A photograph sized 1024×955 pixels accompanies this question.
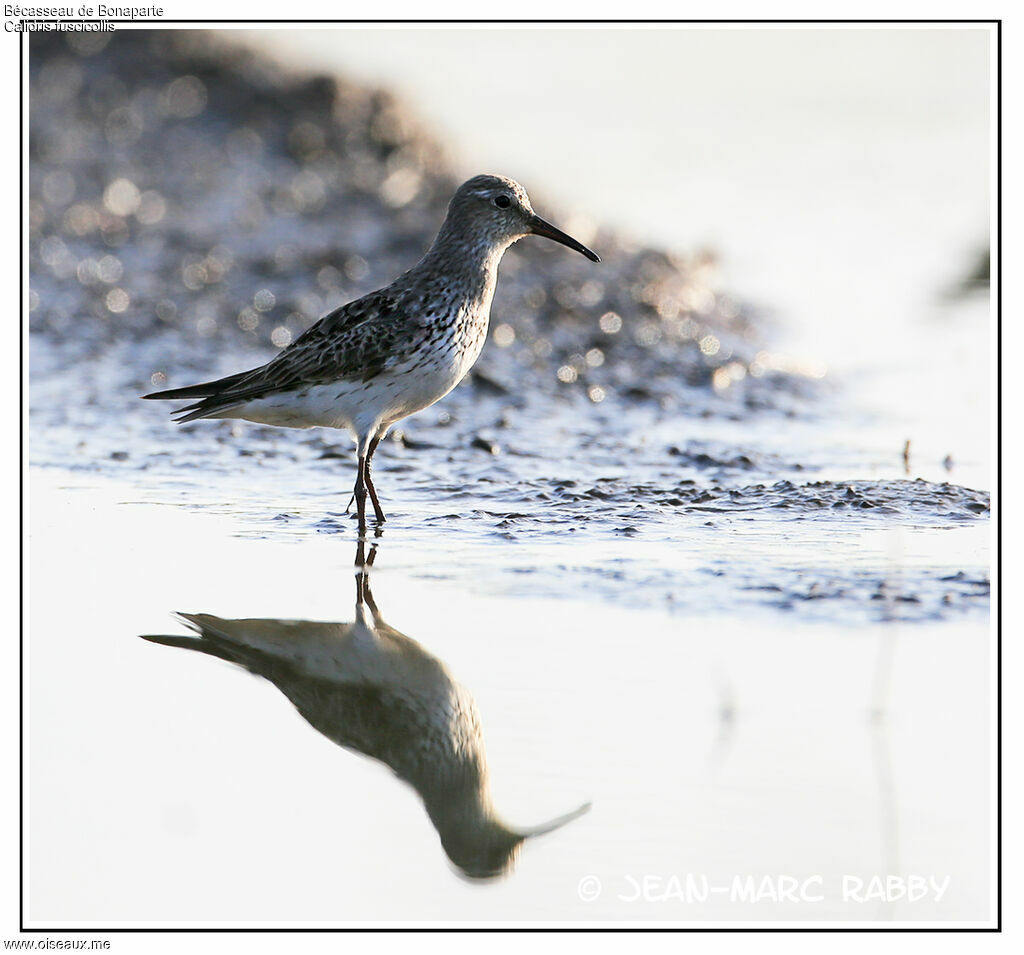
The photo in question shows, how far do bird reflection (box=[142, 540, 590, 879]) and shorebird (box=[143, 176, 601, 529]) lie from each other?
1.77 metres

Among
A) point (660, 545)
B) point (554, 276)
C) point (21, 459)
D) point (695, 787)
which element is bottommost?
point (695, 787)

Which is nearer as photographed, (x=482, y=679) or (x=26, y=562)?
(x=482, y=679)

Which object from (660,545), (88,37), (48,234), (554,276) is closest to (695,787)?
(660,545)

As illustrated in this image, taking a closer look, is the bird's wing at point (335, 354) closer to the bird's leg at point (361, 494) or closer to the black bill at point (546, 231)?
the bird's leg at point (361, 494)

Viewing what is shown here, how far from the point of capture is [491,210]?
315 inches

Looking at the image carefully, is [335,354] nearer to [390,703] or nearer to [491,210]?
[491,210]

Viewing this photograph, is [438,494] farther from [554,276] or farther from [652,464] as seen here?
[554,276]

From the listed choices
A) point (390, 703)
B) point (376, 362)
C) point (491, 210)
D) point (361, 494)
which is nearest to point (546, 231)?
point (491, 210)

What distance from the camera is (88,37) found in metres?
17.4

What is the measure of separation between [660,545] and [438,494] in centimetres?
174

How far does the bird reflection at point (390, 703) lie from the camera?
3967 millimetres

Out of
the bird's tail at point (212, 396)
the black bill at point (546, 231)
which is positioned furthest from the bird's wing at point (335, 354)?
the black bill at point (546, 231)

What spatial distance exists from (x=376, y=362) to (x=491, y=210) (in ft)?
4.17

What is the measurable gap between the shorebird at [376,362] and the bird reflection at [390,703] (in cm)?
177
